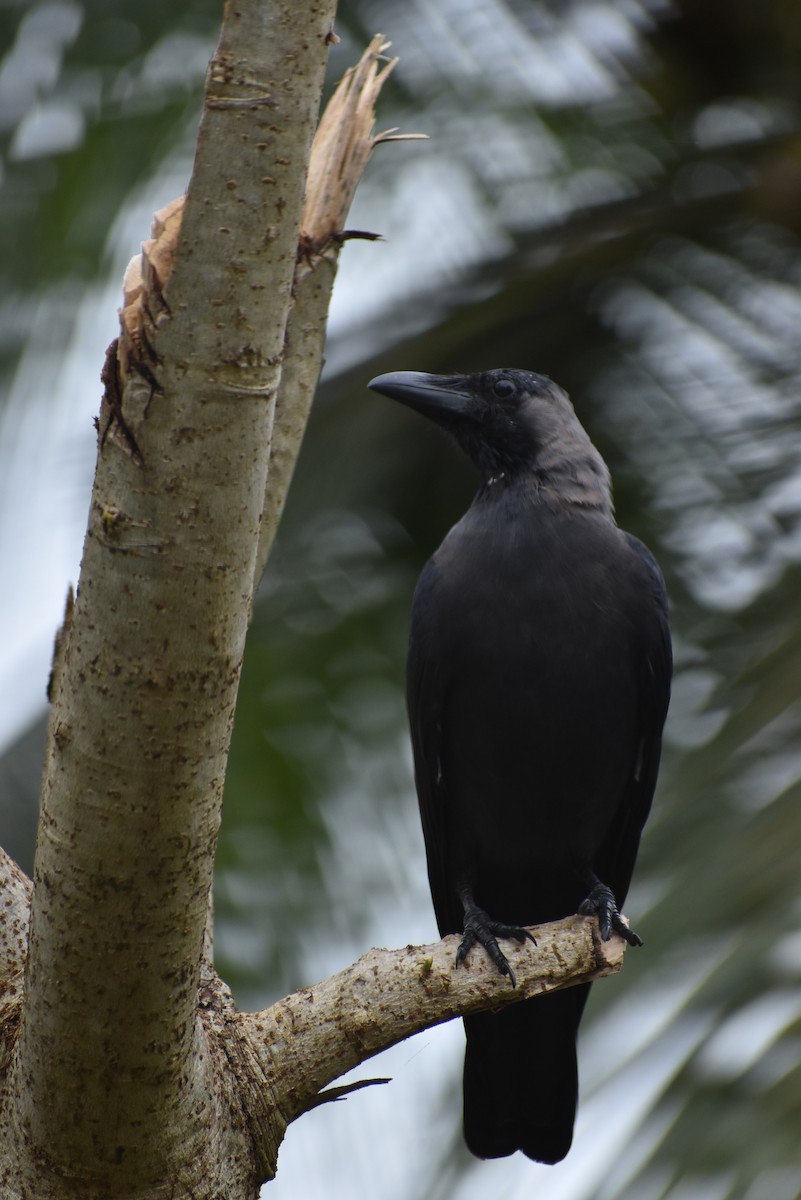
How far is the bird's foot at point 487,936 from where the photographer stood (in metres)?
2.54

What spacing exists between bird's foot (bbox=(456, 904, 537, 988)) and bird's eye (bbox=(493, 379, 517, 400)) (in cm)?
148

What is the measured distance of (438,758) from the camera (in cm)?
378

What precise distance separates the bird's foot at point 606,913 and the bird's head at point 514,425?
41.4 inches

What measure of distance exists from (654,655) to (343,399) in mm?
1271

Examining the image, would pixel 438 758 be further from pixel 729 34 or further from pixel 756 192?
pixel 729 34

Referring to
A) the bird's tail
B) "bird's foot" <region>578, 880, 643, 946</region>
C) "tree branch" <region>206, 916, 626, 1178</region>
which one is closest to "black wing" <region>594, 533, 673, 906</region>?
"bird's foot" <region>578, 880, 643, 946</region>

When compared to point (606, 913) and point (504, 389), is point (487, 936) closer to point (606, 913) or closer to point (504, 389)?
point (606, 913)

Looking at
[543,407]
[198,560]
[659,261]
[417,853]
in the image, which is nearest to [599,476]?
[543,407]

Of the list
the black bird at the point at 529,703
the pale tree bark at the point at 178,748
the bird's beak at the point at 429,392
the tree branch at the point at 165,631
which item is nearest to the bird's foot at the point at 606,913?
the black bird at the point at 529,703

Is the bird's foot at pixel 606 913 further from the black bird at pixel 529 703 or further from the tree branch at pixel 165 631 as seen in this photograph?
the tree branch at pixel 165 631

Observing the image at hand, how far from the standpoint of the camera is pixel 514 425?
392 cm

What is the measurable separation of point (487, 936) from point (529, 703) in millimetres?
733

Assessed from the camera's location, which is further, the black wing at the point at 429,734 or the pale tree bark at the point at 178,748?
the black wing at the point at 429,734

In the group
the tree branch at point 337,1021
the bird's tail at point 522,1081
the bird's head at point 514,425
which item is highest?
the bird's head at point 514,425
